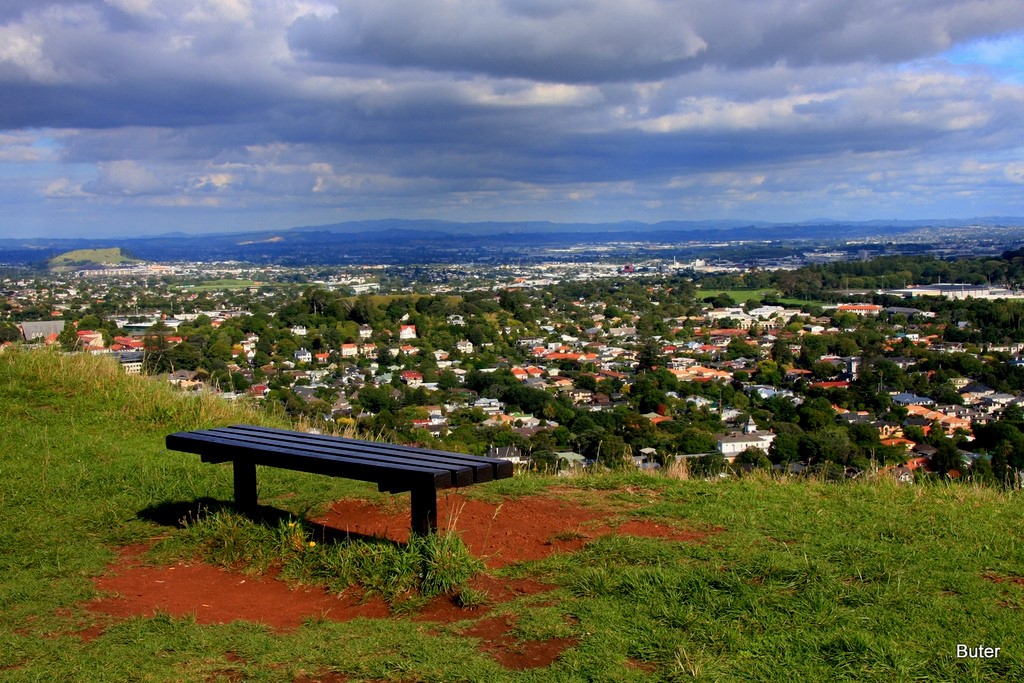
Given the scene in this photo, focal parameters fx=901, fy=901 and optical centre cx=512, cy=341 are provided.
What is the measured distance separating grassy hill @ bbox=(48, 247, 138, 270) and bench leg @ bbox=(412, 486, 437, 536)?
72329 mm

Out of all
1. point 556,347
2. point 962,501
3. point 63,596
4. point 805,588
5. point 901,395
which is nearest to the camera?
point 805,588

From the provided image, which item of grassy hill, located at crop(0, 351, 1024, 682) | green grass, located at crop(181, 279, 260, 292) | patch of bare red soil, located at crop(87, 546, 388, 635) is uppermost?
grassy hill, located at crop(0, 351, 1024, 682)

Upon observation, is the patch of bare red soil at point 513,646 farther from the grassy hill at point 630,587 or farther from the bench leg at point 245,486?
the bench leg at point 245,486

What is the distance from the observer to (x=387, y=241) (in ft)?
436

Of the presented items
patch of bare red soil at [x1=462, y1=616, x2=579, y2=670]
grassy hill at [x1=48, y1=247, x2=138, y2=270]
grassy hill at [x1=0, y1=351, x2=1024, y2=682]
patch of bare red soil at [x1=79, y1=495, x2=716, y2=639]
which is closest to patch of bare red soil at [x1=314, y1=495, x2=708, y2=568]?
patch of bare red soil at [x1=79, y1=495, x2=716, y2=639]

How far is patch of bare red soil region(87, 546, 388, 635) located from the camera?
12.5 ft

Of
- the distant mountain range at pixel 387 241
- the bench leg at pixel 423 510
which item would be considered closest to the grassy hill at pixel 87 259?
the distant mountain range at pixel 387 241

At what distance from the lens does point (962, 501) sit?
5012 mm

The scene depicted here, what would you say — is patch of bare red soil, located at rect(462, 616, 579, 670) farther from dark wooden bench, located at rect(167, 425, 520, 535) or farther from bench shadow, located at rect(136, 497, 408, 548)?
bench shadow, located at rect(136, 497, 408, 548)

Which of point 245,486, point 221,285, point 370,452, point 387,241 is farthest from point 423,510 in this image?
Answer: point 387,241

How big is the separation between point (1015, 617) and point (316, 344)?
3069cm

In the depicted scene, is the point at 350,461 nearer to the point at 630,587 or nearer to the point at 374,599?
the point at 374,599

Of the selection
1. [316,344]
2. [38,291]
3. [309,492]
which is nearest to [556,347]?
[316,344]

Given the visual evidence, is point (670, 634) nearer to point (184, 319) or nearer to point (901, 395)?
point (901, 395)
